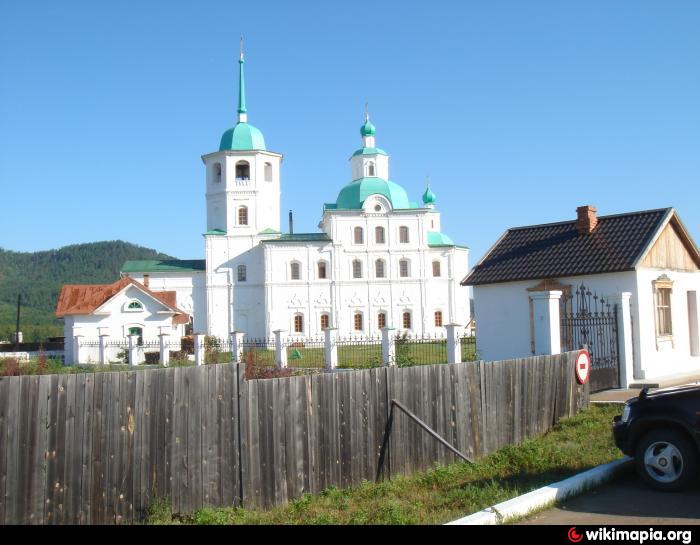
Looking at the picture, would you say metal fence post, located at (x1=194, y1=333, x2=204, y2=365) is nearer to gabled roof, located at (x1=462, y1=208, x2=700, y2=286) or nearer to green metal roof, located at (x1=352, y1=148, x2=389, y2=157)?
gabled roof, located at (x1=462, y1=208, x2=700, y2=286)

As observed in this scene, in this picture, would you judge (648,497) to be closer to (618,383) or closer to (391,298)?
(618,383)

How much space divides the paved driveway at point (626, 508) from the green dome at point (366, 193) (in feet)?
159

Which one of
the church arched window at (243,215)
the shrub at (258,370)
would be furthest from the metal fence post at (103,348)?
the church arched window at (243,215)

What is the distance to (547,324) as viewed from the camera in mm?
14641

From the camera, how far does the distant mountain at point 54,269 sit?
14412 cm

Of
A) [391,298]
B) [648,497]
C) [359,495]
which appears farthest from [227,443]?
[391,298]

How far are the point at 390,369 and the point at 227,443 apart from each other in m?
2.55

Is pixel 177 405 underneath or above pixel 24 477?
above

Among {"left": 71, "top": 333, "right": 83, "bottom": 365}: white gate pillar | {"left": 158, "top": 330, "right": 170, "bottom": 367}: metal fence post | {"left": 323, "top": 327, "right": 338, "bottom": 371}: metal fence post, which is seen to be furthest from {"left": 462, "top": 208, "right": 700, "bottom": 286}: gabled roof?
{"left": 71, "top": 333, "right": 83, "bottom": 365}: white gate pillar

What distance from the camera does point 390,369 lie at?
9.39m

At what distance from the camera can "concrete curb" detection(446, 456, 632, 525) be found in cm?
668

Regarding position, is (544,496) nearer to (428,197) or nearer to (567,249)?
(567,249)

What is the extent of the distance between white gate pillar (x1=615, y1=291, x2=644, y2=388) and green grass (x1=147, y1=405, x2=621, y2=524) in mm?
5600
